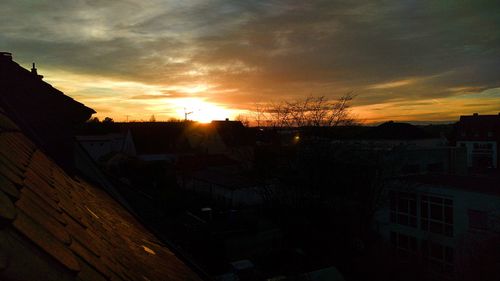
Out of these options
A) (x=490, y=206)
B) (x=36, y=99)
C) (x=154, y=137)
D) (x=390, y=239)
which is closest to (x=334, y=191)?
(x=390, y=239)

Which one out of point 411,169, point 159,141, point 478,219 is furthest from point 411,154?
point 159,141

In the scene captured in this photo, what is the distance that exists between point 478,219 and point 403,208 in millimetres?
5050

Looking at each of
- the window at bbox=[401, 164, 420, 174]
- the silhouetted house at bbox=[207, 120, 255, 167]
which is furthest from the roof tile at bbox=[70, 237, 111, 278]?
the silhouetted house at bbox=[207, 120, 255, 167]

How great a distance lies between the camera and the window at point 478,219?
2066cm

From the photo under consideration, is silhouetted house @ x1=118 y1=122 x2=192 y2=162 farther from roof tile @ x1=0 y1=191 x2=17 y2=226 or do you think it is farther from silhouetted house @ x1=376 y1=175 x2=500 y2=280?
roof tile @ x1=0 y1=191 x2=17 y2=226

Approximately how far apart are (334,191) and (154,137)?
33150mm

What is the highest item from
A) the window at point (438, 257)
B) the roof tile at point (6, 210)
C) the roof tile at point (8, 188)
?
the roof tile at point (8, 188)

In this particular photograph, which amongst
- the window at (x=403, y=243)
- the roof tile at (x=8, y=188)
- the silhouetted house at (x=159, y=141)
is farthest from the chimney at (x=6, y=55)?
the silhouetted house at (x=159, y=141)

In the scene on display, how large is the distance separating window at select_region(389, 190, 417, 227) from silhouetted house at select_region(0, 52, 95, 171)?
24.6 metres

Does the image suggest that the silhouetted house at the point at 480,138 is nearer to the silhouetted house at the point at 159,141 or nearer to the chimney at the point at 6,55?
the silhouetted house at the point at 159,141

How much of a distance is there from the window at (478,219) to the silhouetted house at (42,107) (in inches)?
938

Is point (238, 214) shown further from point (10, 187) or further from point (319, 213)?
point (10, 187)

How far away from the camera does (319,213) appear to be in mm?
24250

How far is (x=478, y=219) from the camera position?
20.9 metres
